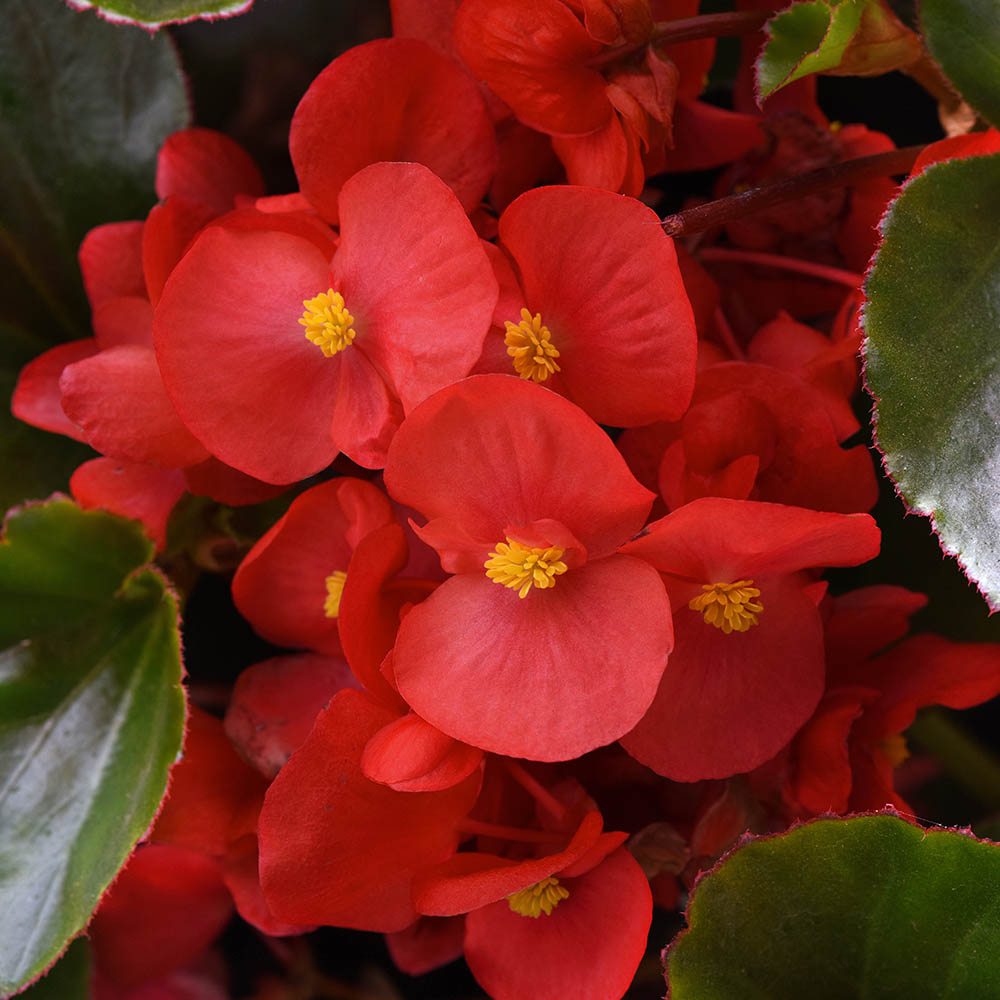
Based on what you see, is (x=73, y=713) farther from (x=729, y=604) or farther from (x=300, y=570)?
(x=729, y=604)

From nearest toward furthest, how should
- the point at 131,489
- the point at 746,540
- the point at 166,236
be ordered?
1. the point at 746,540
2. the point at 166,236
3. the point at 131,489

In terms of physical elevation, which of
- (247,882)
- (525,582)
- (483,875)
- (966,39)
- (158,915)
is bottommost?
(158,915)

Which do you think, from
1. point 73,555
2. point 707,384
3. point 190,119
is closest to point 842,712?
point 707,384

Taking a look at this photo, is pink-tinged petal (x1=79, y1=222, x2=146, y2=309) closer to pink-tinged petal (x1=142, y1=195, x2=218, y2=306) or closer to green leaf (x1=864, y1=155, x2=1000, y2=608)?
pink-tinged petal (x1=142, y1=195, x2=218, y2=306)

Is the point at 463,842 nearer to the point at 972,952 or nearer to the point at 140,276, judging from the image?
the point at 972,952

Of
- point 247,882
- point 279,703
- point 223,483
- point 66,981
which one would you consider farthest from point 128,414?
point 66,981

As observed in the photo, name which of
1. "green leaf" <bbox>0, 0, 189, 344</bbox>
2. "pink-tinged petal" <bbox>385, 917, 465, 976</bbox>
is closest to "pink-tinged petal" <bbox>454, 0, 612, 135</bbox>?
"green leaf" <bbox>0, 0, 189, 344</bbox>
